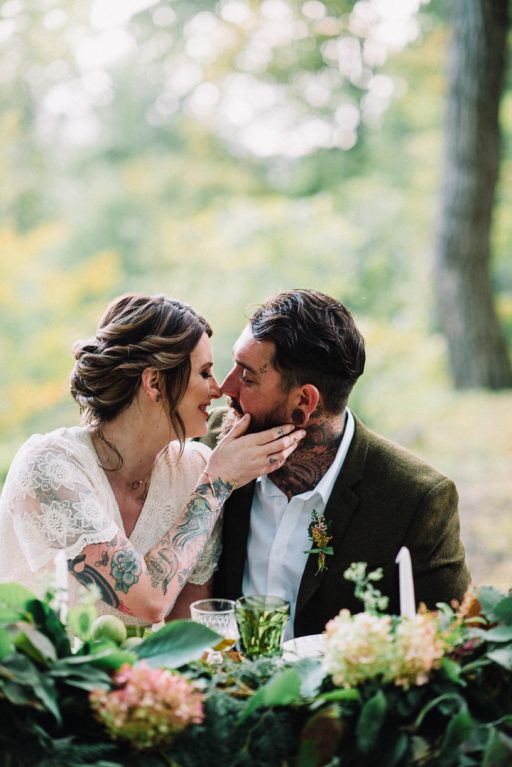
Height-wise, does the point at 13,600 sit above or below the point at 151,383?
below

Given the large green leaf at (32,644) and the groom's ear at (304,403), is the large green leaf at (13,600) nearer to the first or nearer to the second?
the large green leaf at (32,644)

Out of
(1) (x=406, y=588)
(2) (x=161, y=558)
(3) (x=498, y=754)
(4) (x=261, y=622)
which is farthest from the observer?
(2) (x=161, y=558)

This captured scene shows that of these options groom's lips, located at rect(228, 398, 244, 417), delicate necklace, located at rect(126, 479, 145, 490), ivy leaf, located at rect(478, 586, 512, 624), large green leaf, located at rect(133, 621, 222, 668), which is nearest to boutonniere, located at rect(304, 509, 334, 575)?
groom's lips, located at rect(228, 398, 244, 417)

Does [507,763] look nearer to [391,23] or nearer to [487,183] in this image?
[487,183]

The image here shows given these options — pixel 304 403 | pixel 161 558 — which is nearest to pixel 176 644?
pixel 161 558

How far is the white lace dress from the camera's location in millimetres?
2379

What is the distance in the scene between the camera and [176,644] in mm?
1570

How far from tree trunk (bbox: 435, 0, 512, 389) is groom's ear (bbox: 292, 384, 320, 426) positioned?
5189mm

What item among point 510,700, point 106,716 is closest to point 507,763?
point 510,700

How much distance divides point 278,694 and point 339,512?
1251 millimetres

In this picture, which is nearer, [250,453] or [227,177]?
[250,453]

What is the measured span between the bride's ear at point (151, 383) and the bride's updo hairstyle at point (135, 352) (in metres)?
0.01

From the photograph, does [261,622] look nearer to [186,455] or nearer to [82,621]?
[82,621]

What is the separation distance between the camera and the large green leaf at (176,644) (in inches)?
60.8
